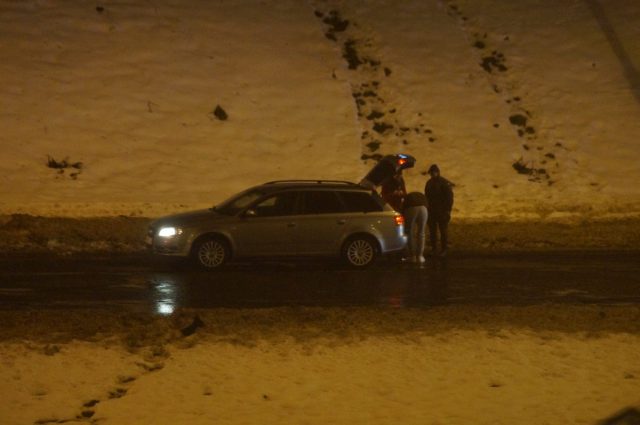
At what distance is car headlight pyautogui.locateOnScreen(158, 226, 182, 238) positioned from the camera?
54.8 feet

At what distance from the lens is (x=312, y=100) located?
31250 mm

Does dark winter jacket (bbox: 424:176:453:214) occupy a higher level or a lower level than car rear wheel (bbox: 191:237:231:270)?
higher

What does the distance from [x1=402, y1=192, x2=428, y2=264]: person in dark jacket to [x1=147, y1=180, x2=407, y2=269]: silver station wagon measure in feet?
2.38

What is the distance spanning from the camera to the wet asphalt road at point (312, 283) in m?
13.2

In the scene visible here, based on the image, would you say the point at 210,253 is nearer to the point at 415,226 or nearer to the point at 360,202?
the point at 360,202

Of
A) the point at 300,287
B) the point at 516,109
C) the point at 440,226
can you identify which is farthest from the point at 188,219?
the point at 516,109

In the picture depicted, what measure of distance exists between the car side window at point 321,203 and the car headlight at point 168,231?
215cm

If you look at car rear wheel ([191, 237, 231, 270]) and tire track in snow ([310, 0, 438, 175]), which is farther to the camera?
tire track in snow ([310, 0, 438, 175])

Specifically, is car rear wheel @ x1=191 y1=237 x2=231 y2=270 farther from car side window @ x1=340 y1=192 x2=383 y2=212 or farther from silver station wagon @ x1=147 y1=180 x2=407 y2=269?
car side window @ x1=340 y1=192 x2=383 y2=212

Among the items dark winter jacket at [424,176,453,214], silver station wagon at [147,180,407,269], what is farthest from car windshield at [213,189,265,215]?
dark winter jacket at [424,176,453,214]

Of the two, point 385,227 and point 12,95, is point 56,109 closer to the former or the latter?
point 12,95

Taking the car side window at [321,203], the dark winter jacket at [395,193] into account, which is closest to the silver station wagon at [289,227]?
the car side window at [321,203]

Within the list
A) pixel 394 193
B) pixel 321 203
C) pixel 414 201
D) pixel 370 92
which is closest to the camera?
pixel 321 203

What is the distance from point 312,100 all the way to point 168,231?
49.7 ft
